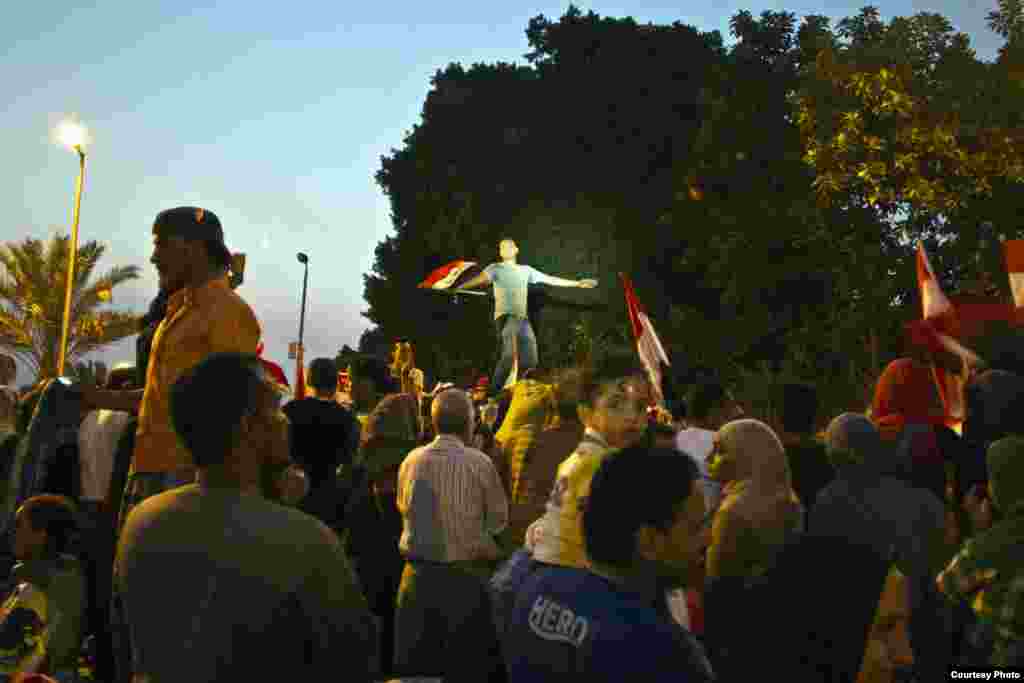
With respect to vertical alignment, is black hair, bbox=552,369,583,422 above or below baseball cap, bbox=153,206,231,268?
below

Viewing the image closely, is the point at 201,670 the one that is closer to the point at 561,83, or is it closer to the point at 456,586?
the point at 456,586

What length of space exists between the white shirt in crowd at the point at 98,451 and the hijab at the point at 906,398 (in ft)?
14.5

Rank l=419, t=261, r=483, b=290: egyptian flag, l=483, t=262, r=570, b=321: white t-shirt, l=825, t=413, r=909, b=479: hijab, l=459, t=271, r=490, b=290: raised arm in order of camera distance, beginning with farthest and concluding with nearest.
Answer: l=419, t=261, r=483, b=290: egyptian flag, l=459, t=271, r=490, b=290: raised arm, l=483, t=262, r=570, b=321: white t-shirt, l=825, t=413, r=909, b=479: hijab

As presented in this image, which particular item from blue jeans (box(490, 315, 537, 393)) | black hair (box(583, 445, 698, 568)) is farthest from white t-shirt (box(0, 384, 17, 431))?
blue jeans (box(490, 315, 537, 393))

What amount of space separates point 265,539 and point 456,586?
3876 mm

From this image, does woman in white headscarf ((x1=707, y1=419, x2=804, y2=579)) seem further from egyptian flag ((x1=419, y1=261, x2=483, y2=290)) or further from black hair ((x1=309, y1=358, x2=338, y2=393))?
egyptian flag ((x1=419, y1=261, x2=483, y2=290))

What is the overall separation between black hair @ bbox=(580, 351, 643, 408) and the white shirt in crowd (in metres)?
3.01

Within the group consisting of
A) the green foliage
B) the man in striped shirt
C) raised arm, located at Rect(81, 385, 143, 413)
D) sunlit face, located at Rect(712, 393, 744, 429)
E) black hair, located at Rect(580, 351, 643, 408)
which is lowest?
the man in striped shirt

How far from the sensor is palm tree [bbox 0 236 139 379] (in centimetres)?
3005

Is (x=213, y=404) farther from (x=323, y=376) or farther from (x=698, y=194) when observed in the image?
(x=698, y=194)

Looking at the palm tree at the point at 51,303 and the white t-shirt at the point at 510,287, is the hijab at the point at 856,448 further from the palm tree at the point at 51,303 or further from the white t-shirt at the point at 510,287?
the palm tree at the point at 51,303

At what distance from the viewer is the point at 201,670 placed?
2.35m

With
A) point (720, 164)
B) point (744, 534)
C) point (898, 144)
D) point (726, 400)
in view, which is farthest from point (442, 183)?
point (744, 534)

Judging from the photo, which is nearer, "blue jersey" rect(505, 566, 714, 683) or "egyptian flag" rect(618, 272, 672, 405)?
"blue jersey" rect(505, 566, 714, 683)
